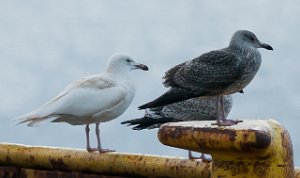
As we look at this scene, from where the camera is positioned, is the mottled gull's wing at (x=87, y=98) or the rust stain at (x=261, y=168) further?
the mottled gull's wing at (x=87, y=98)

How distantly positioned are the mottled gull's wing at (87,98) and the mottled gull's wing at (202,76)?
52 centimetres

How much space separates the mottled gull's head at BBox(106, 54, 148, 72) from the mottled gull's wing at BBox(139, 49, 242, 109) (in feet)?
3.25

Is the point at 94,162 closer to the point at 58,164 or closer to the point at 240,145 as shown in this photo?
the point at 58,164

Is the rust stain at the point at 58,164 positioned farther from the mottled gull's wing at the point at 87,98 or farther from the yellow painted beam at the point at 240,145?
the mottled gull's wing at the point at 87,98

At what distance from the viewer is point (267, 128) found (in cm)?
241

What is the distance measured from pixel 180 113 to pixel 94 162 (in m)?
4.72

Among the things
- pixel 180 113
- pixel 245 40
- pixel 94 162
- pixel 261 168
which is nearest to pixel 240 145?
pixel 261 168

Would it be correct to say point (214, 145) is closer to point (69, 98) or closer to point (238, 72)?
point (238, 72)

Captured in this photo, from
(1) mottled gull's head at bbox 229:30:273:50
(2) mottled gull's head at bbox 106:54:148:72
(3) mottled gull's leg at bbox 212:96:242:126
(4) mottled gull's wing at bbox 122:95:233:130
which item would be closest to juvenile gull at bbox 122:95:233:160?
(4) mottled gull's wing at bbox 122:95:233:130

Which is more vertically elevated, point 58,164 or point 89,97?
point 89,97

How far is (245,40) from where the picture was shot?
716 centimetres

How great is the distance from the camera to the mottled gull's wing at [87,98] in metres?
7.89

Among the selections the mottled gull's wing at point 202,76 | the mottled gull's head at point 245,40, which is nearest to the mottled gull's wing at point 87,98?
the mottled gull's wing at point 202,76

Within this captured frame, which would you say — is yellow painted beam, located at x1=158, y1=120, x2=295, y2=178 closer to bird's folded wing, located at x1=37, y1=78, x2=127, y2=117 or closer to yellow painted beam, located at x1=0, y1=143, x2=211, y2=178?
yellow painted beam, located at x1=0, y1=143, x2=211, y2=178
